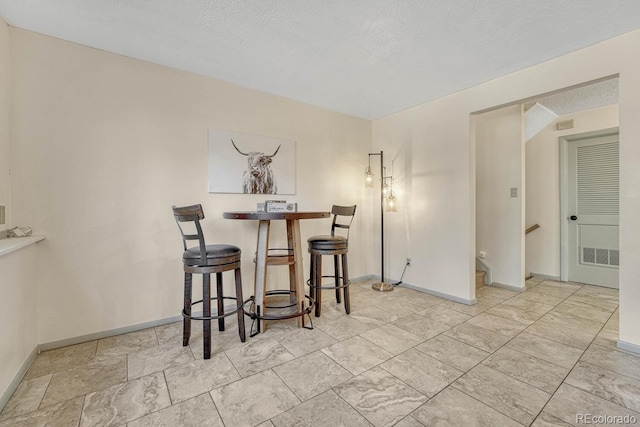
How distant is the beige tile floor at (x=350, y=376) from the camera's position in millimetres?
1431

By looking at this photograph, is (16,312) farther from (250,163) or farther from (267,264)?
(250,163)

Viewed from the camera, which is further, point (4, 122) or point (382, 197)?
point (382, 197)

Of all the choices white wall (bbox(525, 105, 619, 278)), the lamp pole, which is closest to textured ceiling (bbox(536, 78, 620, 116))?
white wall (bbox(525, 105, 619, 278))

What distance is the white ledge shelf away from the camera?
4.89ft

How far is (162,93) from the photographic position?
8.32 feet

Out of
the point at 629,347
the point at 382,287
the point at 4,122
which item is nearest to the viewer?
the point at 4,122

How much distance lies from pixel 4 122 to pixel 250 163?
1.81m

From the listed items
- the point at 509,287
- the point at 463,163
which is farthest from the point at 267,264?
the point at 509,287

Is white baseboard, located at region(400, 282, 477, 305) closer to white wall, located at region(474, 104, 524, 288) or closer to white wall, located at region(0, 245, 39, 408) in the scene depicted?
white wall, located at region(474, 104, 524, 288)

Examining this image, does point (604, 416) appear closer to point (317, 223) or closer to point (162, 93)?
point (317, 223)

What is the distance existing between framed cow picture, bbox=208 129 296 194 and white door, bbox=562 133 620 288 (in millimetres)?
4065

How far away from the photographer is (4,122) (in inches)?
75.3

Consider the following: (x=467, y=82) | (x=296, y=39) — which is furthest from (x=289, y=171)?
(x=467, y=82)

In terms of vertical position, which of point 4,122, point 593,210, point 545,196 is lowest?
point 593,210
